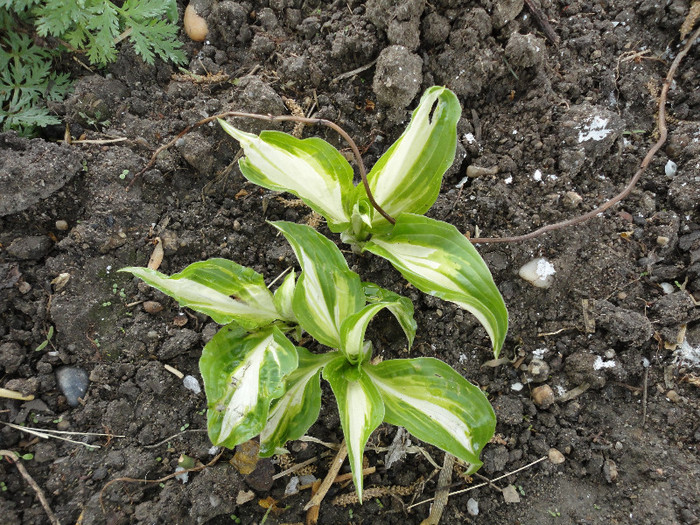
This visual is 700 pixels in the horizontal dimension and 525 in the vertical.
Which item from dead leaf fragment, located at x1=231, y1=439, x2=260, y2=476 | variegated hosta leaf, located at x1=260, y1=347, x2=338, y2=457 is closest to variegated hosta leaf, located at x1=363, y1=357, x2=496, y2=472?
variegated hosta leaf, located at x1=260, y1=347, x2=338, y2=457

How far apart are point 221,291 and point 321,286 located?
0.33 metres

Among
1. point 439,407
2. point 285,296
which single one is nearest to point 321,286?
point 285,296

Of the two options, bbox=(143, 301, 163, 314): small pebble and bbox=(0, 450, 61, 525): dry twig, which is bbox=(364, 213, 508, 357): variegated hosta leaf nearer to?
bbox=(143, 301, 163, 314): small pebble

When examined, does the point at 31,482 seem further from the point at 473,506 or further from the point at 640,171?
the point at 640,171

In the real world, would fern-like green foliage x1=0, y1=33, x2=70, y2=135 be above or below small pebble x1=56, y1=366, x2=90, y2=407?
above

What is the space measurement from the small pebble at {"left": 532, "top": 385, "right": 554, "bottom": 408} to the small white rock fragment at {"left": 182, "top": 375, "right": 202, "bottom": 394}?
1.25 metres

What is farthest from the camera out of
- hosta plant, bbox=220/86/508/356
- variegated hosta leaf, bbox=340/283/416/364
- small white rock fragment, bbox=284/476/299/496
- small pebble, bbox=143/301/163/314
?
small pebble, bbox=143/301/163/314

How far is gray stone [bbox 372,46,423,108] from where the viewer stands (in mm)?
1773

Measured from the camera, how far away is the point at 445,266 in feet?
4.48

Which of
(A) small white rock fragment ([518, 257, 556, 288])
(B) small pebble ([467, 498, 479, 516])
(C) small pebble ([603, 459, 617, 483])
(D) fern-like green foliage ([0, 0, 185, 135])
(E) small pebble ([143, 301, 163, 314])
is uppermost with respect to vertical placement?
(D) fern-like green foliage ([0, 0, 185, 135])

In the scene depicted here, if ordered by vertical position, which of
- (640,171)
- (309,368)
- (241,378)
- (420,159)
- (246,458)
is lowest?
(246,458)

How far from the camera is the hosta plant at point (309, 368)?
1.28m

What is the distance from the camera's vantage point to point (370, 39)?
1865 mm

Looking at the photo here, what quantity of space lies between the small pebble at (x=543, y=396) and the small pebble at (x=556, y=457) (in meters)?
0.16
